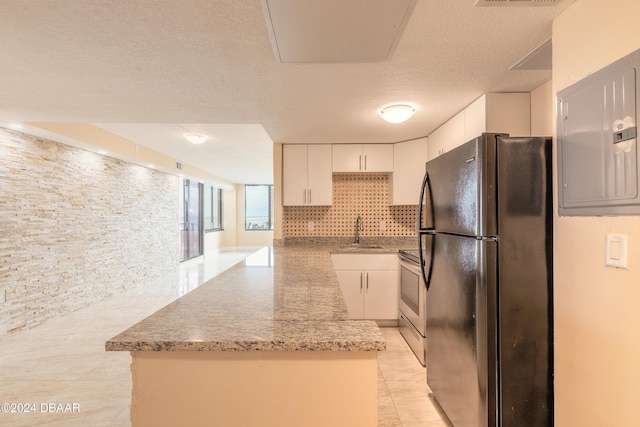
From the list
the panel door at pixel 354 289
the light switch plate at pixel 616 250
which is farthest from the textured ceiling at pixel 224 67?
the panel door at pixel 354 289

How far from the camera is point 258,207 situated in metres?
11.5

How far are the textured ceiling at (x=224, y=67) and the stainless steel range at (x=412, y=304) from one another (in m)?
1.40

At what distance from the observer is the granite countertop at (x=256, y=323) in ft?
2.97

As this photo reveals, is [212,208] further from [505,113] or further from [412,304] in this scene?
[505,113]

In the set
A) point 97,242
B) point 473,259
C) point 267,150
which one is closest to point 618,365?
point 473,259

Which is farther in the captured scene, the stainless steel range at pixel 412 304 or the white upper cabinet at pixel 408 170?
the white upper cabinet at pixel 408 170

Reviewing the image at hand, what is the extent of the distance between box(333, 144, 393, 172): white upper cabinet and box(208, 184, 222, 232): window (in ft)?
22.1

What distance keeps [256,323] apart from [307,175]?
2.88m

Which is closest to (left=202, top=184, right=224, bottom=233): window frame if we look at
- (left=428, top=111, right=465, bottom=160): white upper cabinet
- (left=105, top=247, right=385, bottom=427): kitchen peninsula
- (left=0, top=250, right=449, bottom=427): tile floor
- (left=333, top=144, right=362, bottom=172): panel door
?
(left=0, top=250, right=449, bottom=427): tile floor

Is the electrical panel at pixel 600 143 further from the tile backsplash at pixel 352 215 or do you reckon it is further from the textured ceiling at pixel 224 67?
the tile backsplash at pixel 352 215

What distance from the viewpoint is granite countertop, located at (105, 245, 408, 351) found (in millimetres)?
906

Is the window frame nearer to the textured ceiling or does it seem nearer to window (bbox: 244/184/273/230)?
window (bbox: 244/184/273/230)

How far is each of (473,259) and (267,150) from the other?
4.45 metres

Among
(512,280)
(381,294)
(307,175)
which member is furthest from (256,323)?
(307,175)
